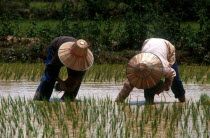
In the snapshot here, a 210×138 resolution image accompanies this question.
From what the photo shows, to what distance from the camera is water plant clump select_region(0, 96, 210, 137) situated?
5.54m

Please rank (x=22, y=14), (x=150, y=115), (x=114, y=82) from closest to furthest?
(x=150, y=115) < (x=114, y=82) < (x=22, y=14)

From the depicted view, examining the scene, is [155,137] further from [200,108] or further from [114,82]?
[114,82]

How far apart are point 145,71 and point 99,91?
1957 mm

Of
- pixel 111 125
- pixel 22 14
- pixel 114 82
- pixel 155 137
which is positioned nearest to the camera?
pixel 155 137

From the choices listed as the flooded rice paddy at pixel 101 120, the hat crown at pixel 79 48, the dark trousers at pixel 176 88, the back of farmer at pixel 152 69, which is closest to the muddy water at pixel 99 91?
the dark trousers at pixel 176 88

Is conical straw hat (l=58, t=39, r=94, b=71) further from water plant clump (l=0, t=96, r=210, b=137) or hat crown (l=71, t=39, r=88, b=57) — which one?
water plant clump (l=0, t=96, r=210, b=137)

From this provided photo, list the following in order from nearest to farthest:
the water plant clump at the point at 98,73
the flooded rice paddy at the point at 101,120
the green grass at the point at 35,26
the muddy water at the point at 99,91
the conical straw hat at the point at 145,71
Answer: the flooded rice paddy at the point at 101,120
the conical straw hat at the point at 145,71
the muddy water at the point at 99,91
the water plant clump at the point at 98,73
the green grass at the point at 35,26

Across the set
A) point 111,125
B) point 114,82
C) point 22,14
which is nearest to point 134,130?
point 111,125

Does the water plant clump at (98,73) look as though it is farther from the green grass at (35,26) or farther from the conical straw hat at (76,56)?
the conical straw hat at (76,56)

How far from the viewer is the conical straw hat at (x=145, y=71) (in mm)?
6801

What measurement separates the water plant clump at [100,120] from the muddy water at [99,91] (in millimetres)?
935

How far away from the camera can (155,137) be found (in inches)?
213

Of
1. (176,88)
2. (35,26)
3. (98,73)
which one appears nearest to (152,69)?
(176,88)

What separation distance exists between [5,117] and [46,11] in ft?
46.8
